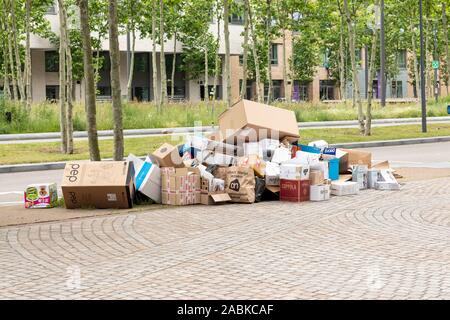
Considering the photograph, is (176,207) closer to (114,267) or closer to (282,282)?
(114,267)

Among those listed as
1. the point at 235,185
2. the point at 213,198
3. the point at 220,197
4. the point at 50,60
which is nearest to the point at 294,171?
the point at 235,185

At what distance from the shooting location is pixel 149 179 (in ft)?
40.4

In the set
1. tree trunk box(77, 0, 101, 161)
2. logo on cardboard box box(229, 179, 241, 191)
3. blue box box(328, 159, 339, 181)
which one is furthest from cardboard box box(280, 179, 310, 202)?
tree trunk box(77, 0, 101, 161)

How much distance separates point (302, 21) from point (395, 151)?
84.8ft

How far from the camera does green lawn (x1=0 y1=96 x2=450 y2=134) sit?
28875 mm

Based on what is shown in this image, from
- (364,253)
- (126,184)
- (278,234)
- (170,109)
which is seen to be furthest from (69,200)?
(170,109)

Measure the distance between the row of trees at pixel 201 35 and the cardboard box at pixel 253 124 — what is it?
1.85 meters

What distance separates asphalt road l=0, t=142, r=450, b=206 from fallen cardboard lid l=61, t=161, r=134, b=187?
1.73 metres

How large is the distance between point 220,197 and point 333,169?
2.45m

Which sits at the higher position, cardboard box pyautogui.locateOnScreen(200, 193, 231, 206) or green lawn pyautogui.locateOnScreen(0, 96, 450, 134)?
green lawn pyautogui.locateOnScreen(0, 96, 450, 134)

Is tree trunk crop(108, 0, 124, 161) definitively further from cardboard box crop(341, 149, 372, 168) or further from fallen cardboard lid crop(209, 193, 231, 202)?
cardboard box crop(341, 149, 372, 168)

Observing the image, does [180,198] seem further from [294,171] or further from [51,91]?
[51,91]

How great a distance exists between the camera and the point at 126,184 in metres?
11.7
